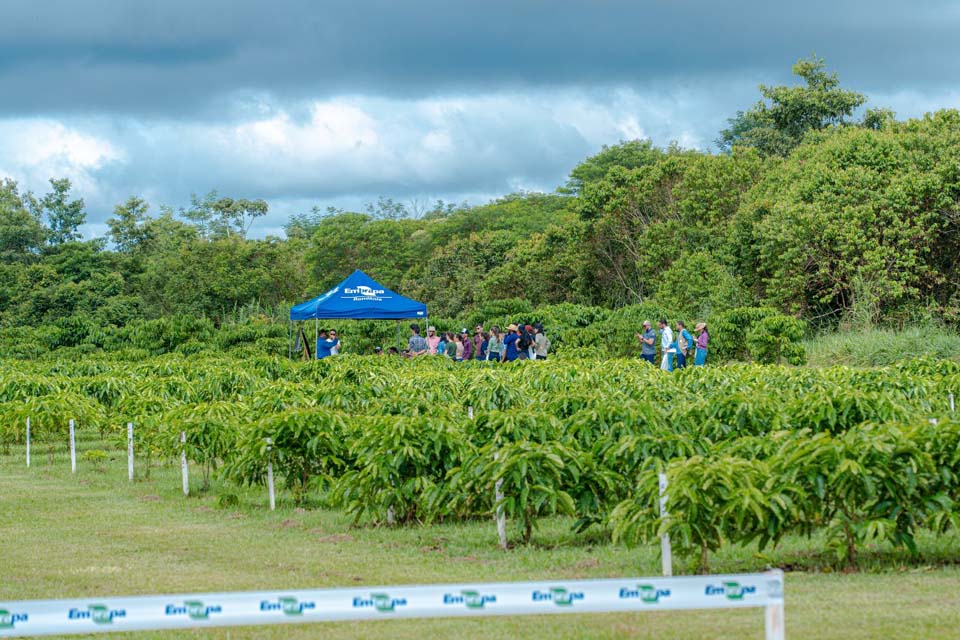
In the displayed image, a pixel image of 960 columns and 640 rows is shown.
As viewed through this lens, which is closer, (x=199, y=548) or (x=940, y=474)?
(x=940, y=474)

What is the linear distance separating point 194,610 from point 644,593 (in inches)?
69.4

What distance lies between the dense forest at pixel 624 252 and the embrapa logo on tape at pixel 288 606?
22054 mm

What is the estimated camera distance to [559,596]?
4.36m

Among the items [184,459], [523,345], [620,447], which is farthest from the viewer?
[523,345]

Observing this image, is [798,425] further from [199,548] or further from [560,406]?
[199,548]

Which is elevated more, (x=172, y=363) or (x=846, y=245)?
(x=846, y=245)

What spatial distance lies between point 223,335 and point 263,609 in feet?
103

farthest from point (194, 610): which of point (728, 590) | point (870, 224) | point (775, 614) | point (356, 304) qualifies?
point (870, 224)

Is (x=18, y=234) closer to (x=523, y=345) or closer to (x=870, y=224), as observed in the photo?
(x=523, y=345)

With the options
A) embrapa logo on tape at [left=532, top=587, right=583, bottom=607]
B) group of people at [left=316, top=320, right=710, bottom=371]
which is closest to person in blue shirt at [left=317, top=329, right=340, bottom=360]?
group of people at [left=316, top=320, right=710, bottom=371]

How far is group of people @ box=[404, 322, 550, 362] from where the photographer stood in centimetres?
2503

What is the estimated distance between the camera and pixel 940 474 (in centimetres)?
736

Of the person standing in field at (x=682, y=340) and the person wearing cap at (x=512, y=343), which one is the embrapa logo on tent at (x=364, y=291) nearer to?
the person wearing cap at (x=512, y=343)

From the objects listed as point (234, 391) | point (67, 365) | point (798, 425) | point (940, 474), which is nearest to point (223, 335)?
point (67, 365)
